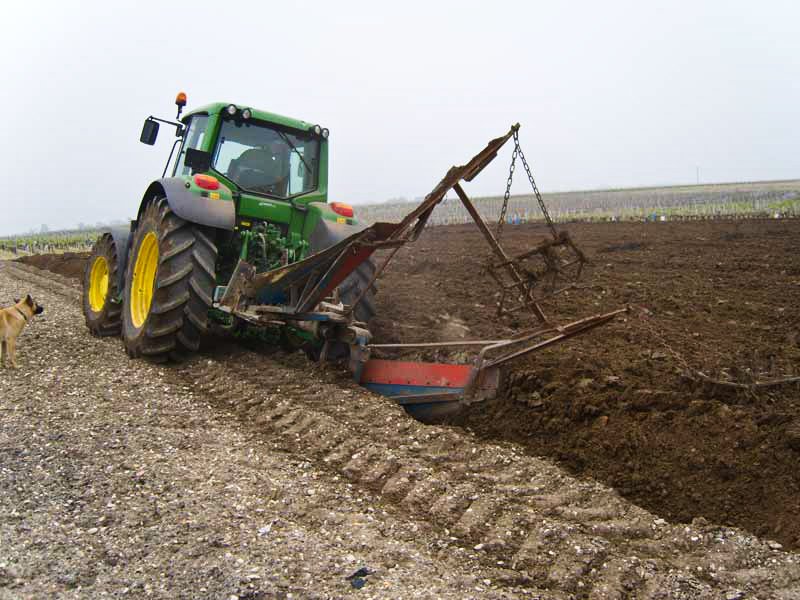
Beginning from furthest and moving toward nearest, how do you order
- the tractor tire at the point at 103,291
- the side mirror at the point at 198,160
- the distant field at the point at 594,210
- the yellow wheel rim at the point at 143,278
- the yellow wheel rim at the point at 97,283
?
the distant field at the point at 594,210 → the yellow wheel rim at the point at 97,283 → the tractor tire at the point at 103,291 → the yellow wheel rim at the point at 143,278 → the side mirror at the point at 198,160

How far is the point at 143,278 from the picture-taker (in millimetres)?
6504

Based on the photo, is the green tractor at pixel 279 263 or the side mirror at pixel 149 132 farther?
the side mirror at pixel 149 132

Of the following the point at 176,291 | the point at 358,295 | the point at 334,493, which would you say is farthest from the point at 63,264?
the point at 334,493

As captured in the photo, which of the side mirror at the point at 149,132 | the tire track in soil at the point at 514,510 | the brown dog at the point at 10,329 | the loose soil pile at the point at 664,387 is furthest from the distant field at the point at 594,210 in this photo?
the tire track in soil at the point at 514,510

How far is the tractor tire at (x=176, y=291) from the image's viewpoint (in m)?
5.58

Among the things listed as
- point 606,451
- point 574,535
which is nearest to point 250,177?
point 606,451

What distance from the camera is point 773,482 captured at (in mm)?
3369


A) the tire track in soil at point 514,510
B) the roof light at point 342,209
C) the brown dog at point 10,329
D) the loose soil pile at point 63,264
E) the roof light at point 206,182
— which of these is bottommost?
the tire track in soil at point 514,510

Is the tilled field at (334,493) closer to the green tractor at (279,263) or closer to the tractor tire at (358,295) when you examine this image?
the green tractor at (279,263)

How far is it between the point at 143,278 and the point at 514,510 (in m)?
4.46

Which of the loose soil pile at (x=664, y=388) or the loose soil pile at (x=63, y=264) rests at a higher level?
the loose soil pile at (x=63, y=264)

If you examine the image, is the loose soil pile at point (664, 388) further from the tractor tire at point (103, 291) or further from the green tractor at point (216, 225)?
the tractor tire at point (103, 291)

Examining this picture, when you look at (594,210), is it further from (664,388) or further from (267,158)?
(664,388)

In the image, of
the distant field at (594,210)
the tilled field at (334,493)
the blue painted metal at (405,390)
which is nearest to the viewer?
the tilled field at (334,493)
